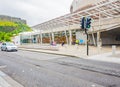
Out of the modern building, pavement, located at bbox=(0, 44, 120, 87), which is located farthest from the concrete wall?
pavement, located at bbox=(0, 44, 120, 87)

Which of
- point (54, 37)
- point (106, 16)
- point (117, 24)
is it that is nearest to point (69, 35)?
point (54, 37)

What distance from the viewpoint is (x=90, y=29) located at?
135 ft

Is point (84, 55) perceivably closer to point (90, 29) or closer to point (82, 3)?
point (90, 29)

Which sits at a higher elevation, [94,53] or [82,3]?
[82,3]

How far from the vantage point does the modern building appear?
1418 inches

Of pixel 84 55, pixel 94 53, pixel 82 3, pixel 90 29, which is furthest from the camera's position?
pixel 82 3

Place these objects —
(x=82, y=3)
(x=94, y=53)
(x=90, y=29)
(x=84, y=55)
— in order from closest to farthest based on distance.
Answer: (x=84, y=55), (x=94, y=53), (x=90, y=29), (x=82, y=3)

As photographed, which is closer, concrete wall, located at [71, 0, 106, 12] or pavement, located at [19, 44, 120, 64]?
pavement, located at [19, 44, 120, 64]

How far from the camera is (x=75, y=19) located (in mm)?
45625

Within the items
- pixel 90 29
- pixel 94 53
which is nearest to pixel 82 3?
pixel 90 29

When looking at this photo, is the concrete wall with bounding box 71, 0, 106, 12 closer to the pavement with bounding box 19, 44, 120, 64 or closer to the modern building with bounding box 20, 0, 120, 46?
the modern building with bounding box 20, 0, 120, 46

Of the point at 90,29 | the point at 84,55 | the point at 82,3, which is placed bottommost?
the point at 84,55

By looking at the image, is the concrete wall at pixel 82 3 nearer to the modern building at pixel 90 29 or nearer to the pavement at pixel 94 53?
the modern building at pixel 90 29

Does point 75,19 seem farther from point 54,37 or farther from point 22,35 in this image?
point 22,35
